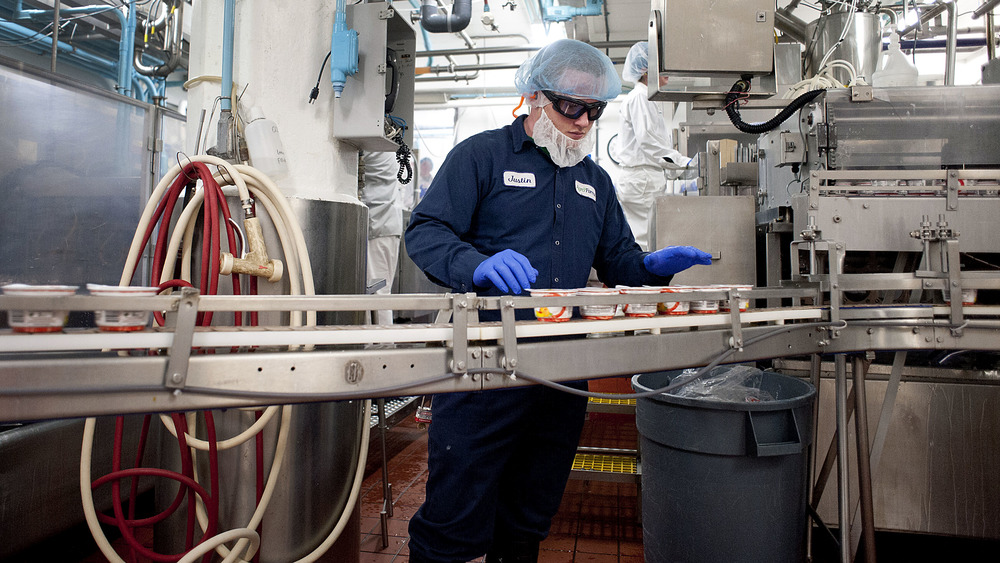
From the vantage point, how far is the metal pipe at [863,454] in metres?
1.36

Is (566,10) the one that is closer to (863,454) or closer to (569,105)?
(569,105)

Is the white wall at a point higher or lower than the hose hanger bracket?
higher

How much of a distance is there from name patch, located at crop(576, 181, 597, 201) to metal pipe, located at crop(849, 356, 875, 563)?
750 millimetres

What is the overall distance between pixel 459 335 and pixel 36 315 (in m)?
0.50

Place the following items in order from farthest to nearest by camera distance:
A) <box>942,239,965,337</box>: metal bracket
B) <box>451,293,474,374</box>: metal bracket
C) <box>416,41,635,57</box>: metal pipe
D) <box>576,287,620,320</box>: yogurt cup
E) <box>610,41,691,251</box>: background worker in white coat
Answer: <box>416,41,635,57</box>: metal pipe → <box>610,41,691,251</box>: background worker in white coat → <box>942,239,965,337</box>: metal bracket → <box>576,287,620,320</box>: yogurt cup → <box>451,293,474,374</box>: metal bracket

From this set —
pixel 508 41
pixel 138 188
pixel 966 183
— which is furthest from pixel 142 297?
pixel 508 41

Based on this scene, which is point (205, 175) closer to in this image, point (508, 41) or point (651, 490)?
point (651, 490)

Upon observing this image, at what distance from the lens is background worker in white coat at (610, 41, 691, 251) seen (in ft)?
11.8

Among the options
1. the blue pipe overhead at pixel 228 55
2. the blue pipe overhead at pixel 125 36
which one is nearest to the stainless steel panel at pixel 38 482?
the blue pipe overhead at pixel 228 55

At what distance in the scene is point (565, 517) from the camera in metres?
2.15

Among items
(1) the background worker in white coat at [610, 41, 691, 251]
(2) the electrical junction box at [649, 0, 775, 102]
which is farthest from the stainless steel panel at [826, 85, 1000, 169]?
(1) the background worker in white coat at [610, 41, 691, 251]

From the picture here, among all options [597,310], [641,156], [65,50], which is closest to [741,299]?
[597,310]

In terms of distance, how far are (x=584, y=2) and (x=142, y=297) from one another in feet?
12.5

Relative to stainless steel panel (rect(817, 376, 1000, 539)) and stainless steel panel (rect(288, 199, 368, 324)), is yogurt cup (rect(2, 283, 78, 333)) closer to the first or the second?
stainless steel panel (rect(288, 199, 368, 324))
